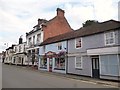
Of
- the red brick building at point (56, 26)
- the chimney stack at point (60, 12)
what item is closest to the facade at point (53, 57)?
the red brick building at point (56, 26)

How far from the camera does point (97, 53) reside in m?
19.6

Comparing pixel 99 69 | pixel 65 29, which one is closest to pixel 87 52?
pixel 99 69

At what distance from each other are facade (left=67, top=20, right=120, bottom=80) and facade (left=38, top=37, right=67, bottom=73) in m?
1.83

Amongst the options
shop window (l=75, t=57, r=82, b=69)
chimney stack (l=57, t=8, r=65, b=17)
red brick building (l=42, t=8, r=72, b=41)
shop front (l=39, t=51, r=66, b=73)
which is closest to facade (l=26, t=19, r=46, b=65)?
red brick building (l=42, t=8, r=72, b=41)

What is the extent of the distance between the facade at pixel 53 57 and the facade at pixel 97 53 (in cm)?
183

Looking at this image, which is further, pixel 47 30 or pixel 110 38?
pixel 47 30

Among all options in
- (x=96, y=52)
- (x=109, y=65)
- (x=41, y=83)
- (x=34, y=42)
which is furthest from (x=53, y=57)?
(x=41, y=83)

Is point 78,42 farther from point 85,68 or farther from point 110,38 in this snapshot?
point 110,38

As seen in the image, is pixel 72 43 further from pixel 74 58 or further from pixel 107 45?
pixel 107 45

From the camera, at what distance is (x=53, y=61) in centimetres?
3011

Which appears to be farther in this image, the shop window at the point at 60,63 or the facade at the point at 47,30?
the facade at the point at 47,30

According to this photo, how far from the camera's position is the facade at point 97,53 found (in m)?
17.9

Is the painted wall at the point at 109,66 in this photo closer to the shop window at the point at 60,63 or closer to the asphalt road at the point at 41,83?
the asphalt road at the point at 41,83

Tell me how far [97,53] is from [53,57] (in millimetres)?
11596
